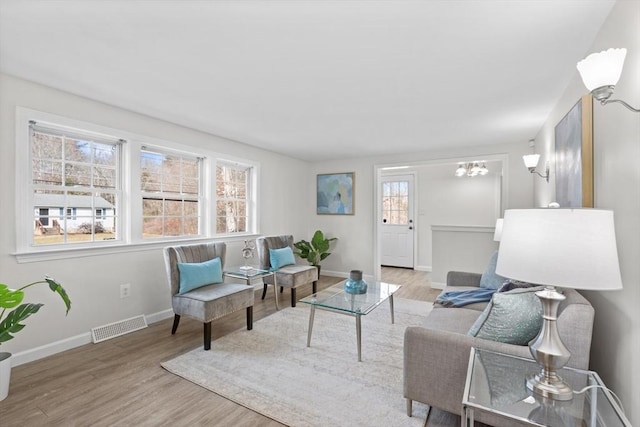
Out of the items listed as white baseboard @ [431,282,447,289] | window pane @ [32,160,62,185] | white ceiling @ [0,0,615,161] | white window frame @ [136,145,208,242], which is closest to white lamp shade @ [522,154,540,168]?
white ceiling @ [0,0,615,161]

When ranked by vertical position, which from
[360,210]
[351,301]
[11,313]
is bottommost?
[351,301]

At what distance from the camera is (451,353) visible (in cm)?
164

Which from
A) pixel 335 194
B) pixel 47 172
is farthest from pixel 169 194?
pixel 335 194

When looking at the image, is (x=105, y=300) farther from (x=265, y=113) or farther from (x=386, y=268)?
(x=386, y=268)

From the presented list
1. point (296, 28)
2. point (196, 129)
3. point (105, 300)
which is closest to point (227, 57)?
point (296, 28)

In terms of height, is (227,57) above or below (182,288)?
above

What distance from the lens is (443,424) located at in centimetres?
178

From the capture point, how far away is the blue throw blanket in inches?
102

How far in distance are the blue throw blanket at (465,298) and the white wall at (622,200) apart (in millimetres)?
832

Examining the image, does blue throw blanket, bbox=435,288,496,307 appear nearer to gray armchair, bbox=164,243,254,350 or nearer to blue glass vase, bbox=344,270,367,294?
blue glass vase, bbox=344,270,367,294

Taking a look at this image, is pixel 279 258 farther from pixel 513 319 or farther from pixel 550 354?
pixel 550 354

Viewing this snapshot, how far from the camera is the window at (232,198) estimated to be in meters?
4.39

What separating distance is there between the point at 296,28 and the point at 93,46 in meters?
1.35

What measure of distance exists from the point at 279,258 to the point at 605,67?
3.73 metres
